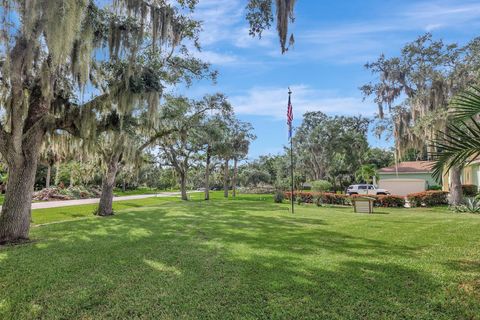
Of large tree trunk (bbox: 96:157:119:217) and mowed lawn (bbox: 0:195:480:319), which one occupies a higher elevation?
large tree trunk (bbox: 96:157:119:217)

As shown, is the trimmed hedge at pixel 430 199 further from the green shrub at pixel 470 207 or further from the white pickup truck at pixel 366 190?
the white pickup truck at pixel 366 190

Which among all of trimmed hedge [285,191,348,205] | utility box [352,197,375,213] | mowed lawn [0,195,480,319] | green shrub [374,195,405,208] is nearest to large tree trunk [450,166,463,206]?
green shrub [374,195,405,208]

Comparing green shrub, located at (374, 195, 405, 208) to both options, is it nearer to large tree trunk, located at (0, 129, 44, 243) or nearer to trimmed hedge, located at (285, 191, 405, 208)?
trimmed hedge, located at (285, 191, 405, 208)

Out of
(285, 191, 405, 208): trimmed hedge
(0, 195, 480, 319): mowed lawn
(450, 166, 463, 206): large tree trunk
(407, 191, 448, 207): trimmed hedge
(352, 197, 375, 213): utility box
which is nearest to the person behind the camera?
(0, 195, 480, 319): mowed lawn

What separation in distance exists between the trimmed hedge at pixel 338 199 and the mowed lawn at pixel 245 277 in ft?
35.8

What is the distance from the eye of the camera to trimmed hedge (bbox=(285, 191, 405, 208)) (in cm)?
1794

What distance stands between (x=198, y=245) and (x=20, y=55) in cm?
553

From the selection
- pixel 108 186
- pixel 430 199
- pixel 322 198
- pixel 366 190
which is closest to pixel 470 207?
pixel 430 199

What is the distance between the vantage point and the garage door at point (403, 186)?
27.3 meters

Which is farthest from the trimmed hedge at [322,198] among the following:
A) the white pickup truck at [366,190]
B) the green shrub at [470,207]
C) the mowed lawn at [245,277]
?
the mowed lawn at [245,277]

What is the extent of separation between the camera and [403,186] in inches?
1097

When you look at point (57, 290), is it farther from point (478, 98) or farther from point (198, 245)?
point (478, 98)

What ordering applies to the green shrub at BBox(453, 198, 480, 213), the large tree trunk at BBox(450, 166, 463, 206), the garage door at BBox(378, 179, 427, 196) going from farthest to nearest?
the garage door at BBox(378, 179, 427, 196) < the large tree trunk at BBox(450, 166, 463, 206) < the green shrub at BBox(453, 198, 480, 213)

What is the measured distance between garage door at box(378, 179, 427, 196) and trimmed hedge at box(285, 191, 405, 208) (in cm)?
1061
